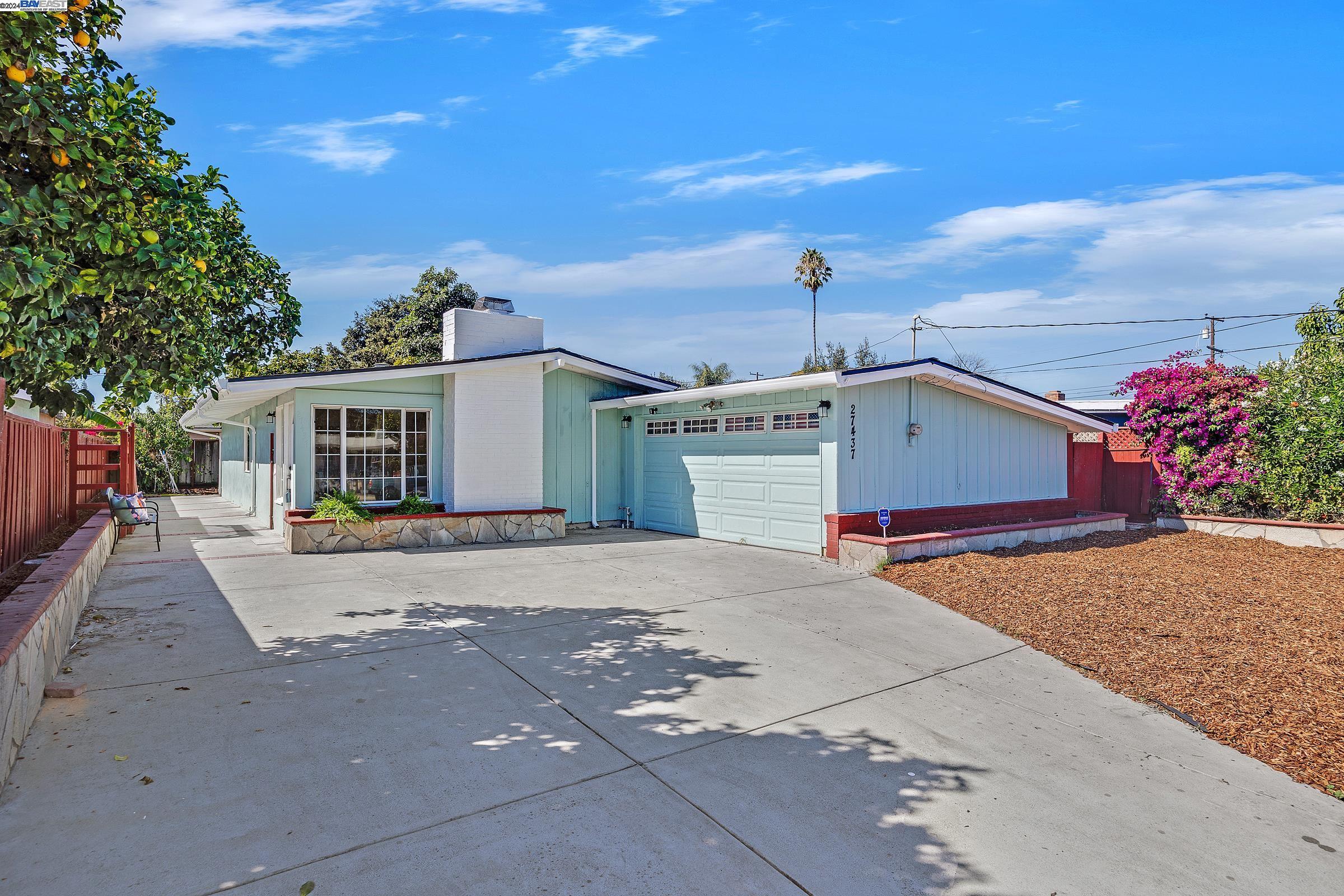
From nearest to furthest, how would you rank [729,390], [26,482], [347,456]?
[26,482] < [729,390] < [347,456]

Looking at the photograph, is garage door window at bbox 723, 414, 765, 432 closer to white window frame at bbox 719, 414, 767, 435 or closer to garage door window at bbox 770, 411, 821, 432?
white window frame at bbox 719, 414, 767, 435

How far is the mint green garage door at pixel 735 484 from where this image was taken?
10.3 m

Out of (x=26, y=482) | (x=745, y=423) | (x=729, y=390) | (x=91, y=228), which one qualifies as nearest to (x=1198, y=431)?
(x=745, y=423)

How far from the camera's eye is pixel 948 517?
11.1 meters

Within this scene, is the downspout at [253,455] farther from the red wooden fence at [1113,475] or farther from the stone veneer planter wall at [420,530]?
the red wooden fence at [1113,475]

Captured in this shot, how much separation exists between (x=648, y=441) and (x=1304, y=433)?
422 inches

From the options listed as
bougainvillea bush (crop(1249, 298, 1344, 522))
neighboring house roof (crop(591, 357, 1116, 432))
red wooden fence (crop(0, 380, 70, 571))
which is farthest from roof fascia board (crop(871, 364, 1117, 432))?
red wooden fence (crop(0, 380, 70, 571))

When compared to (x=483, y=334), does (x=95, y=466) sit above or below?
below

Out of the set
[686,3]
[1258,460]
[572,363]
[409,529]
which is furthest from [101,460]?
[1258,460]

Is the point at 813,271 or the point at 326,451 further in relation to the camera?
the point at 813,271

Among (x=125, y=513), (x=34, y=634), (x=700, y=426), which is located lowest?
(x=34, y=634)

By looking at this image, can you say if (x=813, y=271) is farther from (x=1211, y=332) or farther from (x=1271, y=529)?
(x=1271, y=529)

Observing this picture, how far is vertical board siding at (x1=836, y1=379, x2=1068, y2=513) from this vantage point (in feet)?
33.1

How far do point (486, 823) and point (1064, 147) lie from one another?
16.7m
